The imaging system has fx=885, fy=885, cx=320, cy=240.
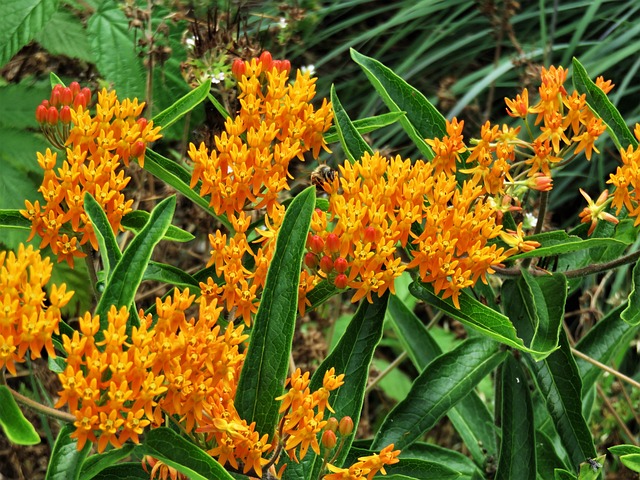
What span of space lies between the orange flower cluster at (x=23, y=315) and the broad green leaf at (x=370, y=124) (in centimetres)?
63

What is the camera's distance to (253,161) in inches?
57.0

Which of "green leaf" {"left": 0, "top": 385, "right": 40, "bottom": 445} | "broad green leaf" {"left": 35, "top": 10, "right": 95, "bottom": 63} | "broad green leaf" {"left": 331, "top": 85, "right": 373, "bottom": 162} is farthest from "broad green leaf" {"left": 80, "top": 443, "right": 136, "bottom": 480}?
"broad green leaf" {"left": 35, "top": 10, "right": 95, "bottom": 63}

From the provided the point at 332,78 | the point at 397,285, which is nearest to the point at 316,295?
the point at 397,285

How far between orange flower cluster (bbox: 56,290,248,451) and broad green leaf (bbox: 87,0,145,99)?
1553mm

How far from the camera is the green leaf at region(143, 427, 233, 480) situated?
1109 millimetres

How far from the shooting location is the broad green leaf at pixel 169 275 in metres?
1.46

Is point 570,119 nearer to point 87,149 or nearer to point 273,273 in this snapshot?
point 273,273

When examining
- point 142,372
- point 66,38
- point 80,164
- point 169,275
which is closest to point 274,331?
point 142,372

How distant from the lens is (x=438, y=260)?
1.35 m

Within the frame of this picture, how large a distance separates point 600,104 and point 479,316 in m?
0.49

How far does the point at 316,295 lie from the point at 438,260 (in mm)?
200

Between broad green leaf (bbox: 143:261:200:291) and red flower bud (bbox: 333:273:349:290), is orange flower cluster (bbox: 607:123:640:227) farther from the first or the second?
broad green leaf (bbox: 143:261:200:291)

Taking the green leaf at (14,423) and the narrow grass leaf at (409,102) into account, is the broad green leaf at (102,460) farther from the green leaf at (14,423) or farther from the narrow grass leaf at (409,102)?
the narrow grass leaf at (409,102)

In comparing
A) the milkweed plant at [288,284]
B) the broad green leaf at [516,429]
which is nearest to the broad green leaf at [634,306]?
the milkweed plant at [288,284]
